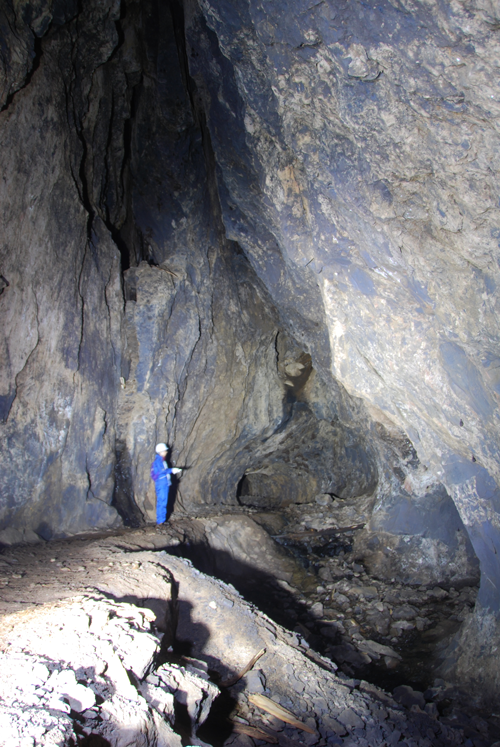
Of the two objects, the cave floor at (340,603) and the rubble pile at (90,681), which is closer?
the rubble pile at (90,681)

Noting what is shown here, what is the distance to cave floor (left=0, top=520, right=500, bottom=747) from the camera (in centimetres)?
324

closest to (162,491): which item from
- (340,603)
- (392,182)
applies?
(340,603)

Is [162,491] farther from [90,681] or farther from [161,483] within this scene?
[90,681]

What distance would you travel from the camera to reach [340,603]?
18.3 feet

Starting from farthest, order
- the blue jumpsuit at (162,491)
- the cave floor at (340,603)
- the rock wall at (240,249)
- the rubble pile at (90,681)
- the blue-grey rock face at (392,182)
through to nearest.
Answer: the blue jumpsuit at (162,491), the cave floor at (340,603), the rock wall at (240,249), the blue-grey rock face at (392,182), the rubble pile at (90,681)

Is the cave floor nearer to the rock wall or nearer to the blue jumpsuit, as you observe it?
the blue jumpsuit

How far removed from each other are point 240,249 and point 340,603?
637 centimetres

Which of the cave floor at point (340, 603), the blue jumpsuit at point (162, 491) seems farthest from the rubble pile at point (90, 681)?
the blue jumpsuit at point (162, 491)

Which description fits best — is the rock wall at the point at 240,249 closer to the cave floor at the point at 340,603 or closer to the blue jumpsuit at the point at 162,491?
the blue jumpsuit at the point at 162,491

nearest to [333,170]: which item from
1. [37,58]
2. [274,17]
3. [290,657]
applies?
[274,17]

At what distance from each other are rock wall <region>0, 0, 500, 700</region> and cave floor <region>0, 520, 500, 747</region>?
72 cm

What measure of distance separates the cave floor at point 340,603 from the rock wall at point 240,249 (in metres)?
0.72

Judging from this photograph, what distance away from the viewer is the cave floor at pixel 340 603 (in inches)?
127

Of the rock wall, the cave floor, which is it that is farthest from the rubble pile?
the rock wall
